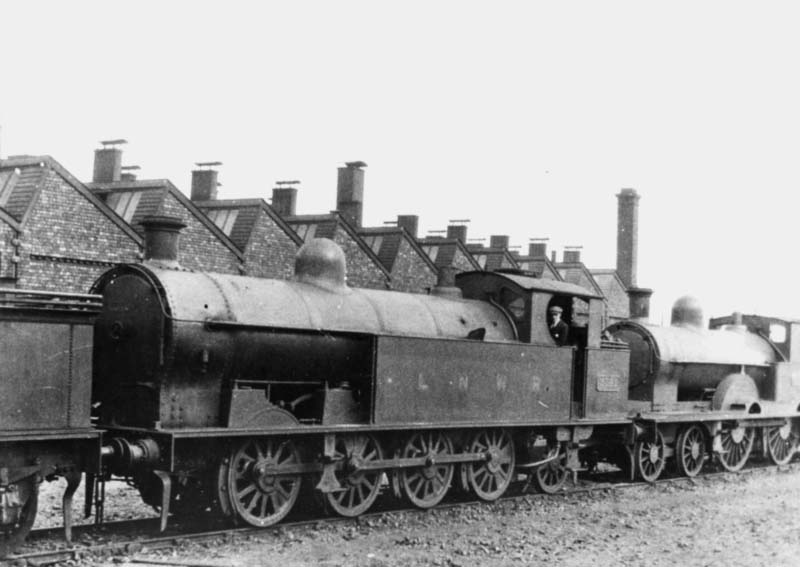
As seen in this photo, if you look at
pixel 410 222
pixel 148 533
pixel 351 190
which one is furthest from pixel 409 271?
pixel 148 533

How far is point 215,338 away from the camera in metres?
9.24

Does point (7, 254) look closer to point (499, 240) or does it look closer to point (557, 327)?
point (557, 327)

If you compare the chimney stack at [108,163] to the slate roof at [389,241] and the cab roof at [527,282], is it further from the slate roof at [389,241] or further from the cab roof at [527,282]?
the cab roof at [527,282]

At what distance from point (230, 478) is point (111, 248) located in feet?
34.8

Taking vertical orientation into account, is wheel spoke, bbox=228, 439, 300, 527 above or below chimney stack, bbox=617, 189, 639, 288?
below

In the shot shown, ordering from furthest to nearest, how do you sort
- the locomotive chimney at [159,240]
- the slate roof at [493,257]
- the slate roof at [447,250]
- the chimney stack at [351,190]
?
the slate roof at [493,257] < the slate roof at [447,250] < the chimney stack at [351,190] < the locomotive chimney at [159,240]

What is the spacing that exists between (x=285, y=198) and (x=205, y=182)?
8.58 ft

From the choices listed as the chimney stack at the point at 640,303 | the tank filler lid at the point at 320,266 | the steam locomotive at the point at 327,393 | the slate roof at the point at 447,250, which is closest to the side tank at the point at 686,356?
the chimney stack at the point at 640,303

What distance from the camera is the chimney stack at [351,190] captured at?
93.0 ft

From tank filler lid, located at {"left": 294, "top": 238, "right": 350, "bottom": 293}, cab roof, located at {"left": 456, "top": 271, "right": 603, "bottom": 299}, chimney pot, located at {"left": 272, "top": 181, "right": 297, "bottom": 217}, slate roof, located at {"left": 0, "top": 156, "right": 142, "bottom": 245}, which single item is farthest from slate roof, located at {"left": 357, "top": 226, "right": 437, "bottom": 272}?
tank filler lid, located at {"left": 294, "top": 238, "right": 350, "bottom": 293}

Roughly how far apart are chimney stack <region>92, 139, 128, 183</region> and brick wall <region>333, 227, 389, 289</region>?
608 cm

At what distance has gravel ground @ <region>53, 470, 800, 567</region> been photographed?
8.43 meters

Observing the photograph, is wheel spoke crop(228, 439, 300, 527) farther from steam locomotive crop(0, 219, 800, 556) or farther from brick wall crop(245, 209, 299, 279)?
brick wall crop(245, 209, 299, 279)

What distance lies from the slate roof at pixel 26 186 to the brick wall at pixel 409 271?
9.95 m
